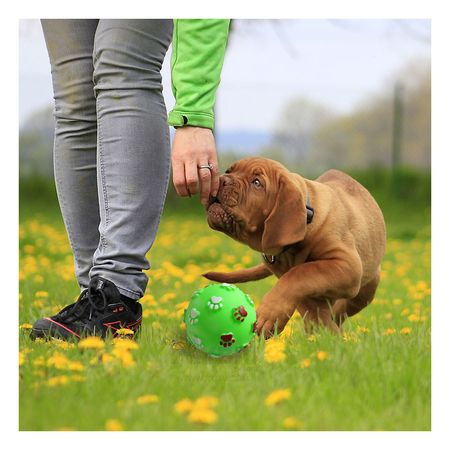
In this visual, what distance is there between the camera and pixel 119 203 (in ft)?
9.35

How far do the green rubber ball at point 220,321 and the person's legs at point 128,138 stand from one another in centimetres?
32

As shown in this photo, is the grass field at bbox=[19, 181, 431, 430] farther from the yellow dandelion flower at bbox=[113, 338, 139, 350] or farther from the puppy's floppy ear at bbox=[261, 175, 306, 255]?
the puppy's floppy ear at bbox=[261, 175, 306, 255]

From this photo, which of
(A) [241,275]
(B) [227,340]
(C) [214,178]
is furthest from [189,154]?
(A) [241,275]

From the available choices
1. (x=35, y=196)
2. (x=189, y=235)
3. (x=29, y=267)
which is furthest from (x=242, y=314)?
(x=35, y=196)

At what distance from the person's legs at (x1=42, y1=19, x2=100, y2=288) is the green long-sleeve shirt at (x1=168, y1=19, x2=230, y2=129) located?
0.58 meters

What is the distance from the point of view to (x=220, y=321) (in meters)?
2.76

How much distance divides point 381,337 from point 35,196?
8.78 meters

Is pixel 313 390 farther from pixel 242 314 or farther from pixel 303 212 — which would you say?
pixel 303 212

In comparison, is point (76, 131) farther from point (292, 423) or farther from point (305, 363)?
point (292, 423)

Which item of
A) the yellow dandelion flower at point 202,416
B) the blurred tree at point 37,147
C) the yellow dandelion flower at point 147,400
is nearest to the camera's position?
the yellow dandelion flower at point 202,416

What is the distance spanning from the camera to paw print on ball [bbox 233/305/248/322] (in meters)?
2.77

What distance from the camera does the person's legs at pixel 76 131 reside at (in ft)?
10.1

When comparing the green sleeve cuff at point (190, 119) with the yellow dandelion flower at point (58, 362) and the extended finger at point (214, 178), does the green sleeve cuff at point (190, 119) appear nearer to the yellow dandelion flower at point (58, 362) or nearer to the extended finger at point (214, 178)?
the extended finger at point (214, 178)

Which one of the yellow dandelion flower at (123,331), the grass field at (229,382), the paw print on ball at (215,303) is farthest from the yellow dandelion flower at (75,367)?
the paw print on ball at (215,303)
